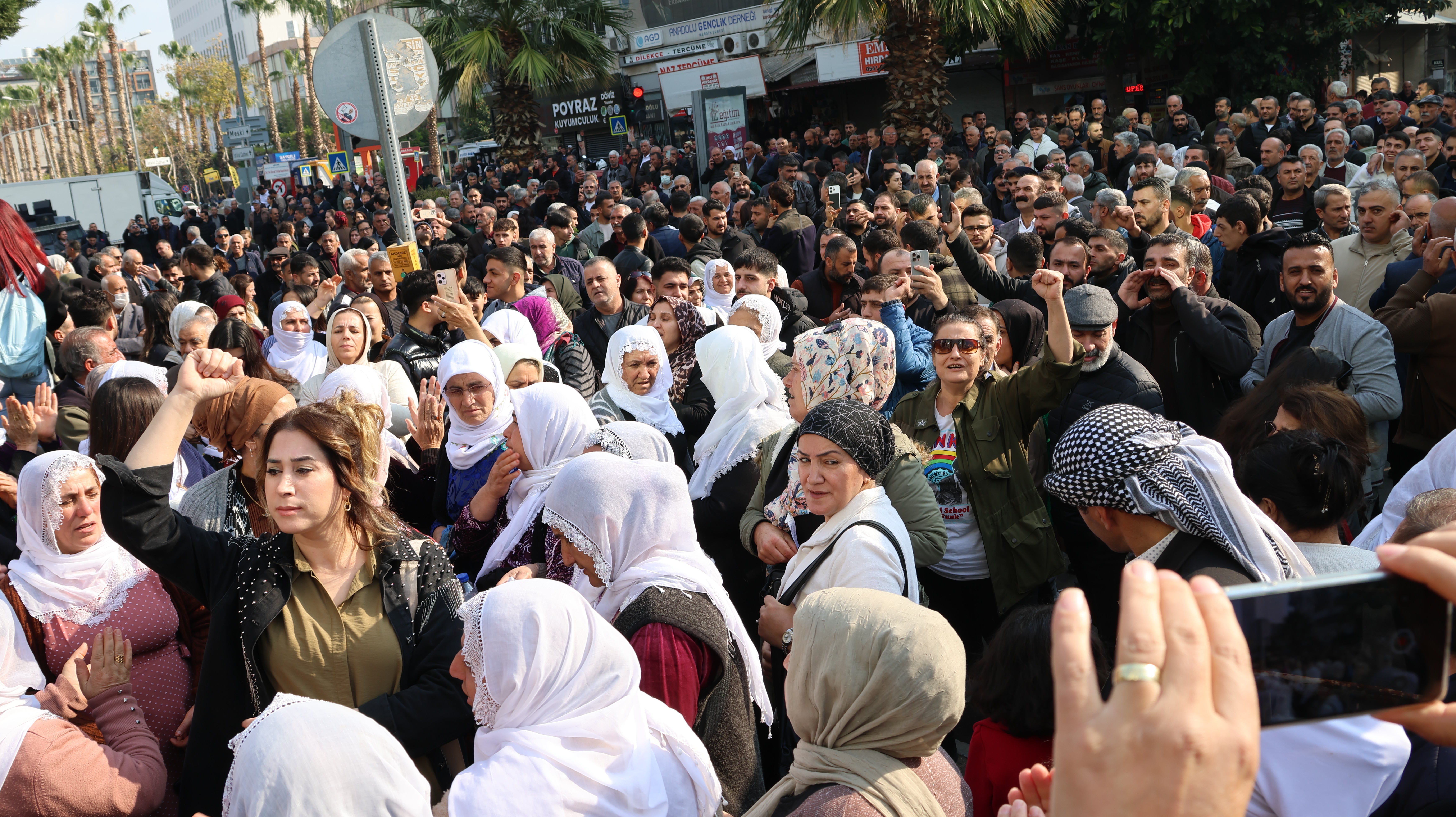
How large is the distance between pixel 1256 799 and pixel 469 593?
2365 millimetres

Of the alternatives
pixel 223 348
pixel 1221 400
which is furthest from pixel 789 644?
pixel 223 348

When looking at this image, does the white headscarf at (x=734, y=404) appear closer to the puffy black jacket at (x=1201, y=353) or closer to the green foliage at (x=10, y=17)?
the puffy black jacket at (x=1201, y=353)

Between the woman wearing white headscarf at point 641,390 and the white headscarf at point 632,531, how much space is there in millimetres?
1892

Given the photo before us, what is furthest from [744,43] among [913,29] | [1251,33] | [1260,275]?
[1260,275]

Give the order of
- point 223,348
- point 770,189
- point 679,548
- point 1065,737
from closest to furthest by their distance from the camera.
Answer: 1. point 1065,737
2. point 679,548
3. point 223,348
4. point 770,189

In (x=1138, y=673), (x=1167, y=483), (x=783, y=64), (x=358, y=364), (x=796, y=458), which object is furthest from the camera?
(x=783, y=64)

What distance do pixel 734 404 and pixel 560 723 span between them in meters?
2.31

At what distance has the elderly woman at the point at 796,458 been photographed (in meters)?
3.44

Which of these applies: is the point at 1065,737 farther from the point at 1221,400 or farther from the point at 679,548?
the point at 1221,400

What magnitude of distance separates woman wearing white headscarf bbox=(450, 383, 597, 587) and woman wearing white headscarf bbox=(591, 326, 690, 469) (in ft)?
2.97

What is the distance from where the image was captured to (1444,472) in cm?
311

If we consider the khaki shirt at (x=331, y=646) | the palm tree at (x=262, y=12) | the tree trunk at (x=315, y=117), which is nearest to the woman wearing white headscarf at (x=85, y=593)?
the khaki shirt at (x=331, y=646)

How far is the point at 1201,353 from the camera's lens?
15.3 feet

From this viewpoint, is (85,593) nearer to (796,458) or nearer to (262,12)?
(796,458)
